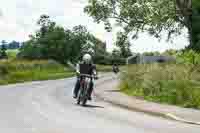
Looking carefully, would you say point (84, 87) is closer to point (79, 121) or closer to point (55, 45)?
point (79, 121)

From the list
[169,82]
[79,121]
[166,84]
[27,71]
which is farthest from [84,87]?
[27,71]

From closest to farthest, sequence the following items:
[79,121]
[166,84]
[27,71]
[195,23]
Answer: [79,121] → [166,84] → [195,23] → [27,71]

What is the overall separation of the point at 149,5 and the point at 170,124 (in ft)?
123

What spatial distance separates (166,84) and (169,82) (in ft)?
0.50

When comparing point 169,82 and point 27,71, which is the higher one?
point 169,82

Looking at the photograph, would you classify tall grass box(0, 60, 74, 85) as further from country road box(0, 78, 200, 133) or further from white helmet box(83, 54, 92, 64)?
country road box(0, 78, 200, 133)

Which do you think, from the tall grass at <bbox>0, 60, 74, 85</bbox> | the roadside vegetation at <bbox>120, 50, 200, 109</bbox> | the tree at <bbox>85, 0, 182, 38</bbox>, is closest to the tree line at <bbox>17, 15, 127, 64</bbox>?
the tall grass at <bbox>0, 60, 74, 85</bbox>

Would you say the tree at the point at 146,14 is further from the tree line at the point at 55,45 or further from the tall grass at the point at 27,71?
the tree line at the point at 55,45

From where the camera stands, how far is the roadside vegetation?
21.9 metres

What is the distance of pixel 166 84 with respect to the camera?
24.7 meters

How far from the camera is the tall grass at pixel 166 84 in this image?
21816 mm

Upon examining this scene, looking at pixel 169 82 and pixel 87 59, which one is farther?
pixel 169 82

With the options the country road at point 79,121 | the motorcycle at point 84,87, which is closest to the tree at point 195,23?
the motorcycle at point 84,87

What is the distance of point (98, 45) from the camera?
545ft
